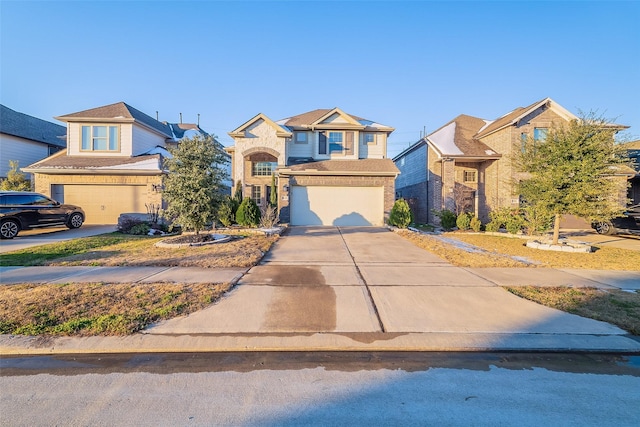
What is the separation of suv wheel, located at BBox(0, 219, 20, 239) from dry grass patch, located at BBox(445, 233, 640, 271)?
1743 cm

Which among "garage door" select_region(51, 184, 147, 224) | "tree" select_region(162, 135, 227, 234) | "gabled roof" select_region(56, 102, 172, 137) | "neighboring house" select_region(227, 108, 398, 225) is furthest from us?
"gabled roof" select_region(56, 102, 172, 137)

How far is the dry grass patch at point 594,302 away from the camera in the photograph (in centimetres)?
431

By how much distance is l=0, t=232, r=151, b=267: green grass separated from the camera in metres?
7.38

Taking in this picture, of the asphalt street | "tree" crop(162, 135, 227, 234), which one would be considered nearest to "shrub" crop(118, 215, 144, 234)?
"tree" crop(162, 135, 227, 234)

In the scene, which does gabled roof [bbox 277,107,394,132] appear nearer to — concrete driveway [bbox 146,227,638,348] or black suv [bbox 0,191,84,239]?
black suv [bbox 0,191,84,239]

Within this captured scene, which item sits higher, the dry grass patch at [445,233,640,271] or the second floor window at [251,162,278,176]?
the second floor window at [251,162,278,176]

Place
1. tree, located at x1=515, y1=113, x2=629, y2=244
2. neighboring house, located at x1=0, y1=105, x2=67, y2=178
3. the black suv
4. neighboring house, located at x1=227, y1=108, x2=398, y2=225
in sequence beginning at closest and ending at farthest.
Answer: tree, located at x1=515, y1=113, x2=629, y2=244, the black suv, neighboring house, located at x1=227, y1=108, x2=398, y2=225, neighboring house, located at x1=0, y1=105, x2=67, y2=178

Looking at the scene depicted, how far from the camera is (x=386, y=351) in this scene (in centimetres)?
348

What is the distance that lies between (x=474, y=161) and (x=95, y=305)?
20.0 meters

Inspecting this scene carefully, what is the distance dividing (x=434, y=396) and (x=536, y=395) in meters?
0.97

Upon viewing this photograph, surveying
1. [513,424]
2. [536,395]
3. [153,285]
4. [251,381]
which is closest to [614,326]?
[536,395]

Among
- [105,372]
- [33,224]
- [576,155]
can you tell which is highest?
[576,155]

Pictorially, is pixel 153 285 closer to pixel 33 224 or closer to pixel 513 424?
pixel 513 424

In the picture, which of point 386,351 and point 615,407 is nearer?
point 615,407
